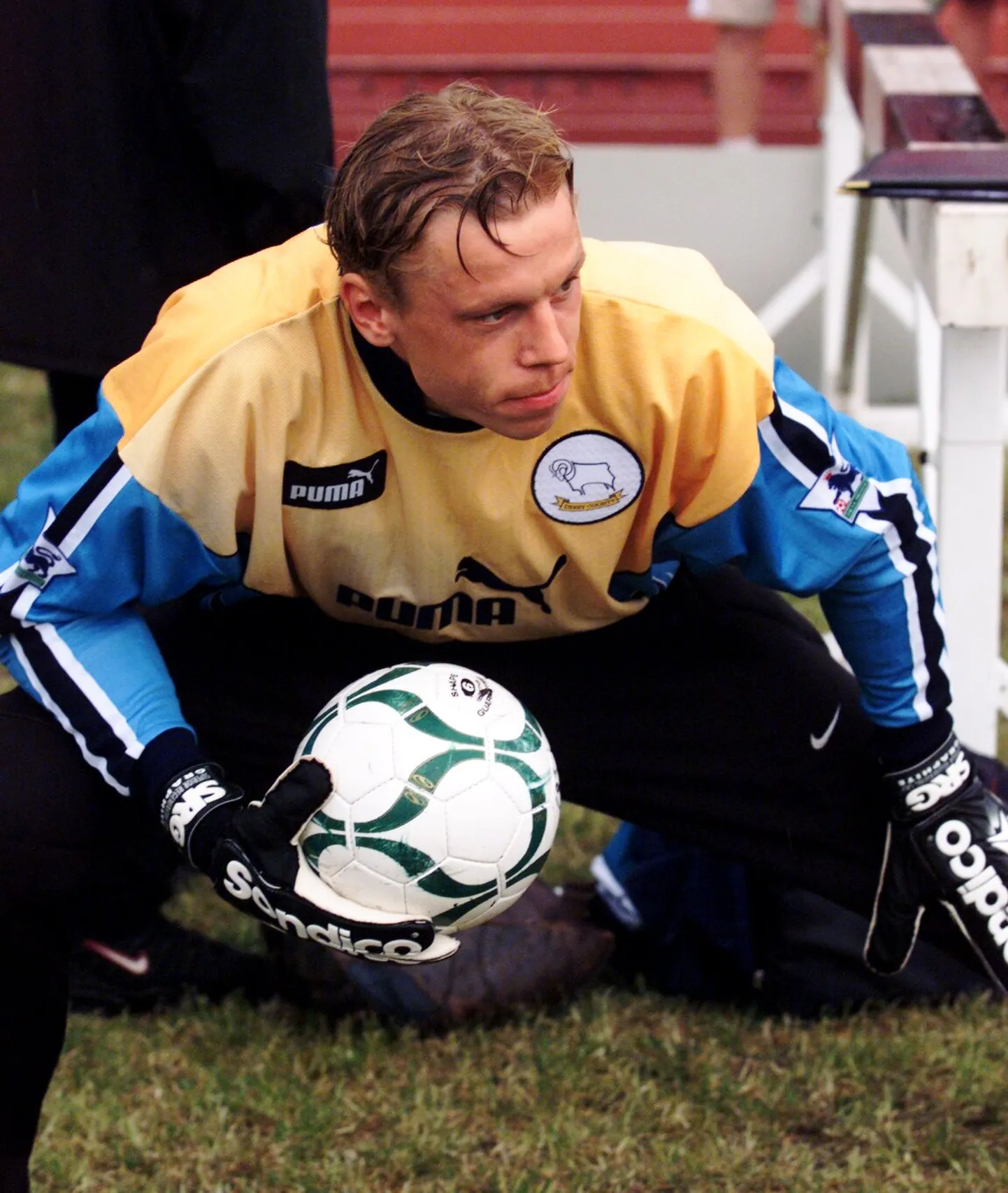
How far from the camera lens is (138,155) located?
2863mm

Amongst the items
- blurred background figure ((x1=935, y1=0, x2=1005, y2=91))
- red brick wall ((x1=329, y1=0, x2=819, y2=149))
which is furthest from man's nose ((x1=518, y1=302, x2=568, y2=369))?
red brick wall ((x1=329, y1=0, x2=819, y2=149))

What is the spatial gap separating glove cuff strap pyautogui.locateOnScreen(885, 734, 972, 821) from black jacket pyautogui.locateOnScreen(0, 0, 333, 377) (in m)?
1.33

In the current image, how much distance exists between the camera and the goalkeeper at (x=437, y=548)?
6.99ft

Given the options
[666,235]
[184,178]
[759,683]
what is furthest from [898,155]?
[666,235]

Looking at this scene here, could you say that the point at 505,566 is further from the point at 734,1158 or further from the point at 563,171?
the point at 734,1158

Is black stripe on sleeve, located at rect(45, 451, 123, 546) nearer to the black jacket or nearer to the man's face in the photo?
the man's face

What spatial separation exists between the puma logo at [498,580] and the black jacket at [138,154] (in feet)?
2.63

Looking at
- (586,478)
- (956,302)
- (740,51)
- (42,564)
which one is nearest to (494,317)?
(586,478)

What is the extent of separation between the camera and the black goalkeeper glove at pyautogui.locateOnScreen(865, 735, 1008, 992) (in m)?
2.52

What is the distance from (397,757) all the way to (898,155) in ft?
5.05

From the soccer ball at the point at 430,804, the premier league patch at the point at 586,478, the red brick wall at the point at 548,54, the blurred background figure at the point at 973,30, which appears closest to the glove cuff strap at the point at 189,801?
the soccer ball at the point at 430,804

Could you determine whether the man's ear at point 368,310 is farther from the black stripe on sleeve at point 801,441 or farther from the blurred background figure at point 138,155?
the blurred background figure at point 138,155

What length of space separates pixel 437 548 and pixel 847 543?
0.56m

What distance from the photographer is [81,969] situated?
3.13m
